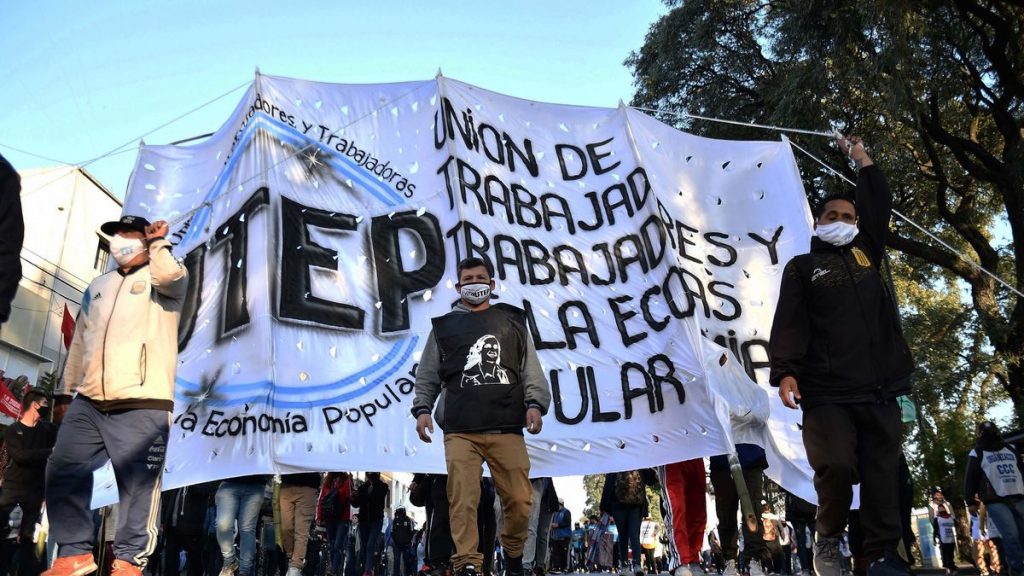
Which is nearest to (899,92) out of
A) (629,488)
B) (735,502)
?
(629,488)

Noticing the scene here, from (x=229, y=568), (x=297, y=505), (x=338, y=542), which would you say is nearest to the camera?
(x=229, y=568)

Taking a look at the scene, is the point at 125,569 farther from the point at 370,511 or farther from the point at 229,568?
the point at 370,511

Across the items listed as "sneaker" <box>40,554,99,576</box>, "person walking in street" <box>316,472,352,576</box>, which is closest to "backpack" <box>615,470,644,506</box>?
"person walking in street" <box>316,472,352,576</box>

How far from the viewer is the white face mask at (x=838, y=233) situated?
4.70 meters

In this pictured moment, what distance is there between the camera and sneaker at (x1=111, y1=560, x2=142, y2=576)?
4.13 meters

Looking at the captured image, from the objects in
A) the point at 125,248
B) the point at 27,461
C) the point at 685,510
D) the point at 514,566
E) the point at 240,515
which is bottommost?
the point at 514,566

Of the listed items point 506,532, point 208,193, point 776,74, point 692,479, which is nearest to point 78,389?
point 506,532

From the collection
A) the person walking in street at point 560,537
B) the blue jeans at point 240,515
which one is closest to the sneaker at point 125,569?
the blue jeans at point 240,515

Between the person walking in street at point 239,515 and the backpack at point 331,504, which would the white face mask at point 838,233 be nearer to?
the person walking in street at point 239,515

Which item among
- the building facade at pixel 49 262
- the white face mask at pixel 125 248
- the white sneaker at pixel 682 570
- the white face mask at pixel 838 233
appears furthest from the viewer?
the building facade at pixel 49 262

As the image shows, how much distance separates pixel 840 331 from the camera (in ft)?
14.6

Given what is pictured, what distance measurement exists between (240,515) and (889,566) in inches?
226

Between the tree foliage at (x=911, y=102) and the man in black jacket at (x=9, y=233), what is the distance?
1409cm

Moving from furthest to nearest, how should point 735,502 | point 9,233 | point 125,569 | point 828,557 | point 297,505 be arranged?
point 297,505
point 735,502
point 828,557
point 125,569
point 9,233
